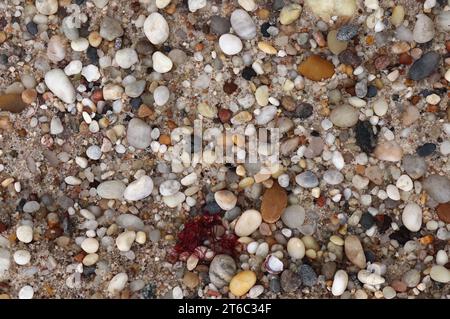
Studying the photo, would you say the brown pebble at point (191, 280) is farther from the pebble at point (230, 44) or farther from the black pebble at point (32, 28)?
the black pebble at point (32, 28)

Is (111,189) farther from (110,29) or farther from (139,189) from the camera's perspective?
(110,29)

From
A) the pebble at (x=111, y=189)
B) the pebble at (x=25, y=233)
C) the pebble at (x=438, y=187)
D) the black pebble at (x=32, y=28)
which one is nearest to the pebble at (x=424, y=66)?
the pebble at (x=438, y=187)

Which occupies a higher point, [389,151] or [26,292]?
[389,151]

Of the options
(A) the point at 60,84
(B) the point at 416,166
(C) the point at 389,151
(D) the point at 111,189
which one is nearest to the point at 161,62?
(A) the point at 60,84

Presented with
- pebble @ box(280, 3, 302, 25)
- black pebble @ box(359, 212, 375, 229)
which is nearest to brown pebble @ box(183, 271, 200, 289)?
black pebble @ box(359, 212, 375, 229)

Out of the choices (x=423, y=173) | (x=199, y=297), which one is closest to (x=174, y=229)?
(x=199, y=297)

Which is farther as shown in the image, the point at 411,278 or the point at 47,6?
the point at 47,6

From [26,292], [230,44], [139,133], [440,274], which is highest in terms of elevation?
[230,44]

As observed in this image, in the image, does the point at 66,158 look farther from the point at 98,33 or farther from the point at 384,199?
the point at 384,199
